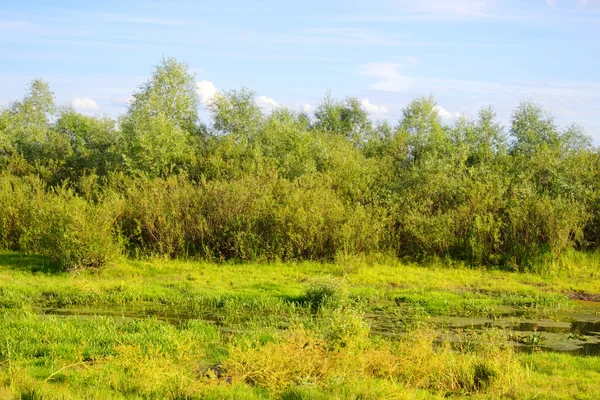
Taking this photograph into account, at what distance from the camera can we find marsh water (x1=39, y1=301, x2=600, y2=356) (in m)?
Answer: 13.2

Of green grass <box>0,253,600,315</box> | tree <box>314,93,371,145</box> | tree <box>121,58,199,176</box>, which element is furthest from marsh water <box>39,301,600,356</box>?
tree <box>314,93,371,145</box>

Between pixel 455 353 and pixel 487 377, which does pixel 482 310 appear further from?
pixel 487 377

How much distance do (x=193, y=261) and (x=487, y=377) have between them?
48.6 ft

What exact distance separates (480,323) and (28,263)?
1610 cm

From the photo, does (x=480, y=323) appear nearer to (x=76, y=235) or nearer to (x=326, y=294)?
(x=326, y=294)

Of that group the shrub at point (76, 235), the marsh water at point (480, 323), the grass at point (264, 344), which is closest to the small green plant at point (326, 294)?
the grass at point (264, 344)

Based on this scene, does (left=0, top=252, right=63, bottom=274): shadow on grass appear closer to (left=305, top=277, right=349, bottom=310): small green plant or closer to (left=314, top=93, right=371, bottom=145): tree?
(left=305, top=277, right=349, bottom=310): small green plant

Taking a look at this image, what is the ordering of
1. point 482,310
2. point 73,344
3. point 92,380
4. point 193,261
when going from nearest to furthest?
point 92,380, point 73,344, point 482,310, point 193,261

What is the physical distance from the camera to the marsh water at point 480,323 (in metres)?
13.2

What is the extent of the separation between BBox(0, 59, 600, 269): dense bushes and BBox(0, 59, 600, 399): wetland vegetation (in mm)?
109

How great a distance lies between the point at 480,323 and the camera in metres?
15.0

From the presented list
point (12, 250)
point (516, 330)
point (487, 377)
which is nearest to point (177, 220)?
point (12, 250)

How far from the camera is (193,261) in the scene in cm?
2264

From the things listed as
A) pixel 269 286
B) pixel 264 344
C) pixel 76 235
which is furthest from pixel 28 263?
pixel 264 344
